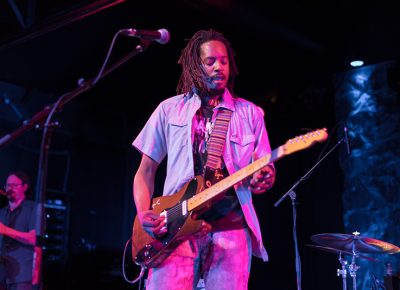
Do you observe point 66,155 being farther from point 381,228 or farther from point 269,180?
point 269,180

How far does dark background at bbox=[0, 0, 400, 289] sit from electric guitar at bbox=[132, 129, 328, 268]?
3880mm

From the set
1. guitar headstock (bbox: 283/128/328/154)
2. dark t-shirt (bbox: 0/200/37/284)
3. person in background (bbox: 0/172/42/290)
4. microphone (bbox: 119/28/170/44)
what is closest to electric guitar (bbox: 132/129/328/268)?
guitar headstock (bbox: 283/128/328/154)

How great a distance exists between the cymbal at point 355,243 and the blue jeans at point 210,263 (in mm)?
3015

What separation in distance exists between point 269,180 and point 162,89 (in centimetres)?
645

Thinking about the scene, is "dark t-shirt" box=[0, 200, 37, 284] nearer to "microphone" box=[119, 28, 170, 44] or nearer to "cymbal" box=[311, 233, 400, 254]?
"cymbal" box=[311, 233, 400, 254]

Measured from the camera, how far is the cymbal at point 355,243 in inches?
212

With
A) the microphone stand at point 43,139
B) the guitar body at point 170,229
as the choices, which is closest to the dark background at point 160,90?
the microphone stand at point 43,139

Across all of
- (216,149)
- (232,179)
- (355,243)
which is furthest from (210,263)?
(355,243)

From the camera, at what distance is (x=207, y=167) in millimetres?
2754

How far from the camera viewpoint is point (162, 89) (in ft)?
28.9

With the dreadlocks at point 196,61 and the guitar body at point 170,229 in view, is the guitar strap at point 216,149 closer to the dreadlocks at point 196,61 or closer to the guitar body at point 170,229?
the guitar body at point 170,229

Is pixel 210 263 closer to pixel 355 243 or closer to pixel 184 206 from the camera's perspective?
pixel 184 206

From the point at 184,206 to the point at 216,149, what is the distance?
35 cm

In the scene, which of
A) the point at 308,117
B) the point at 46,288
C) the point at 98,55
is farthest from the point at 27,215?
the point at 308,117
